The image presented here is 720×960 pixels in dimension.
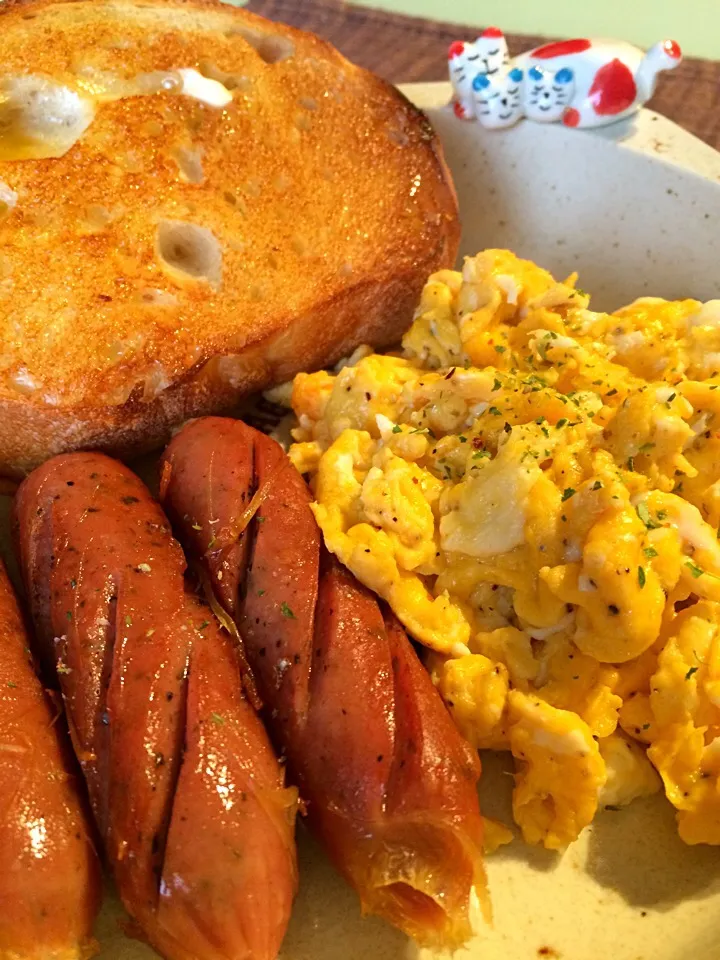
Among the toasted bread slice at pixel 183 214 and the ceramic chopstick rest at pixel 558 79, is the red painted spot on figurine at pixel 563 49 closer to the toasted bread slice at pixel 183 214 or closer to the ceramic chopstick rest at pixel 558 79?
the ceramic chopstick rest at pixel 558 79

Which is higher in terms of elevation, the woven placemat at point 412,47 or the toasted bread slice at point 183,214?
the woven placemat at point 412,47

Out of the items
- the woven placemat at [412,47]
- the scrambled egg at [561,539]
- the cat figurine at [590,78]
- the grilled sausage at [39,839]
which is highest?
the cat figurine at [590,78]

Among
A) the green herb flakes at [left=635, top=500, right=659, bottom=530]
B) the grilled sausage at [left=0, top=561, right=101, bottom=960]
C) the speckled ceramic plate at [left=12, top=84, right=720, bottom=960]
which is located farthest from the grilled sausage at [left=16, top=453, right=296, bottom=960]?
the green herb flakes at [left=635, top=500, right=659, bottom=530]

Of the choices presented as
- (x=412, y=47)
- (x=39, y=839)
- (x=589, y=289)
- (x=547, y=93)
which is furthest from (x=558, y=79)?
(x=39, y=839)

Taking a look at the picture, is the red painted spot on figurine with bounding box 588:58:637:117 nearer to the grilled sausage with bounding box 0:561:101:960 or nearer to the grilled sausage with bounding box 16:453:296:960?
the grilled sausage with bounding box 16:453:296:960

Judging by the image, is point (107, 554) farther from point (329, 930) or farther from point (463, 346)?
point (463, 346)

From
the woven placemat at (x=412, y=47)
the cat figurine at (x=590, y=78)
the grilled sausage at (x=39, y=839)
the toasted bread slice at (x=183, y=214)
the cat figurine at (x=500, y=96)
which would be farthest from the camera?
the woven placemat at (x=412, y=47)

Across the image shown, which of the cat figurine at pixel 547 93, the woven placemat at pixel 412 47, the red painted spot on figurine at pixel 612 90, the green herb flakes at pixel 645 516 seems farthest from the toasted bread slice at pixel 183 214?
the green herb flakes at pixel 645 516
